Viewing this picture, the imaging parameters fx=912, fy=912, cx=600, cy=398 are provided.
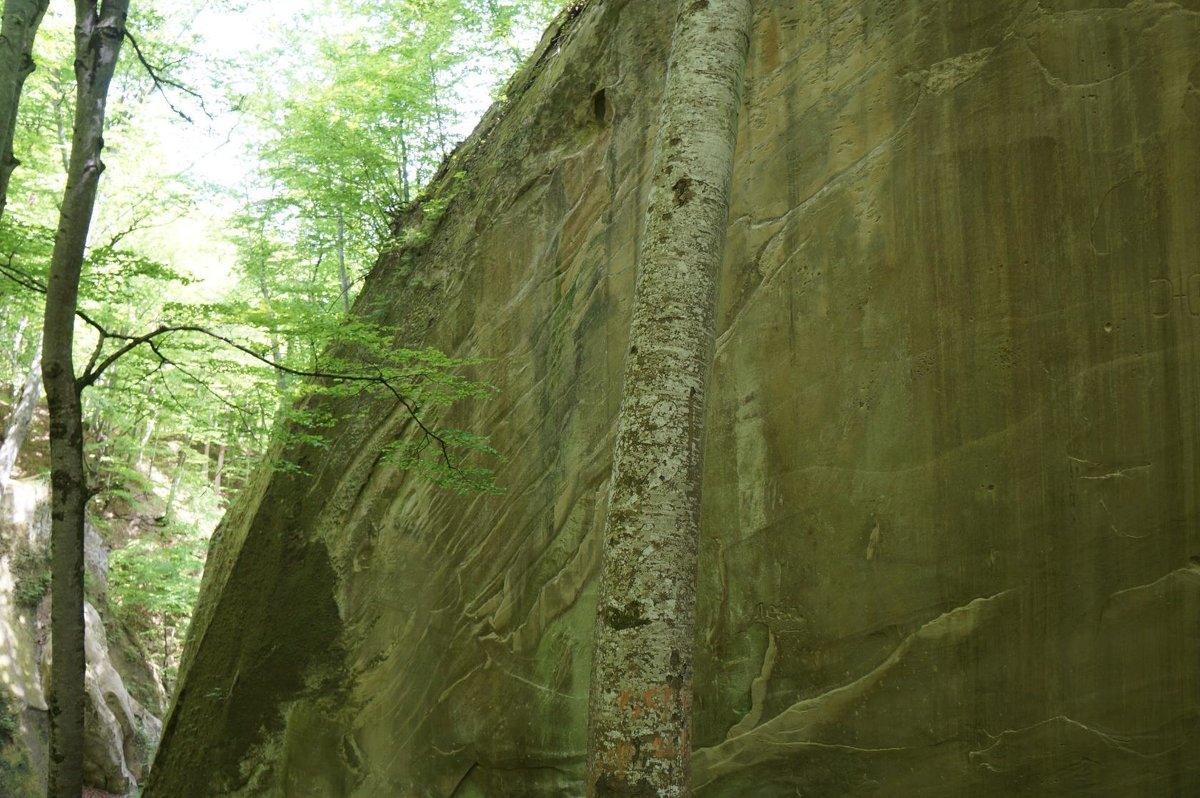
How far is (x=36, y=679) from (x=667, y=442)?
621 inches

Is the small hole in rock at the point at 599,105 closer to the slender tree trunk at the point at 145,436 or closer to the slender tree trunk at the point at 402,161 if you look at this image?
the slender tree trunk at the point at 402,161

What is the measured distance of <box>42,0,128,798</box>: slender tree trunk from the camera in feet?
23.2

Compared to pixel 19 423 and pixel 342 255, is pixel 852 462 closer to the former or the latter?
pixel 342 255

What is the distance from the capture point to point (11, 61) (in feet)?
22.4

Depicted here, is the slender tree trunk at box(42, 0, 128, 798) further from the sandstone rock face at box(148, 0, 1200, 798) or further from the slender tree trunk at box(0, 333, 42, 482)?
the slender tree trunk at box(0, 333, 42, 482)

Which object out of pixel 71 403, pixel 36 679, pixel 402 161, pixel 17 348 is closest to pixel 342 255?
pixel 402 161

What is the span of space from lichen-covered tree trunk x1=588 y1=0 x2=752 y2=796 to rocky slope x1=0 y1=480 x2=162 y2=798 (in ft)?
40.1

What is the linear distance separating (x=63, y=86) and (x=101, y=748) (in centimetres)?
1205

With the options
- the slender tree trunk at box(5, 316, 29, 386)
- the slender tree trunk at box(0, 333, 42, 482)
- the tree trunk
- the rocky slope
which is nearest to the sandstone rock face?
the tree trunk

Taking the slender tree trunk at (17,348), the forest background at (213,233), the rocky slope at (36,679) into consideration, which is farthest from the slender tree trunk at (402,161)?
the slender tree trunk at (17,348)

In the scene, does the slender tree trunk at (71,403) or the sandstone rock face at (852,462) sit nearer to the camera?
the sandstone rock face at (852,462)

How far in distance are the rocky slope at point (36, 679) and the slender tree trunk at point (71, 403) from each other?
661 centimetres

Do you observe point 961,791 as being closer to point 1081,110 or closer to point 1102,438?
point 1102,438

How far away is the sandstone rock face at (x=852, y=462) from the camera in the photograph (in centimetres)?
606
